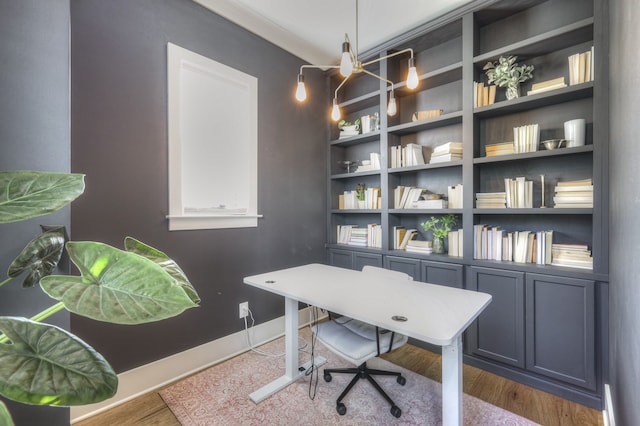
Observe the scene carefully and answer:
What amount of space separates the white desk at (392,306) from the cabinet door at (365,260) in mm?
→ 740

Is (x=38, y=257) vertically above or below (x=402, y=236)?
above

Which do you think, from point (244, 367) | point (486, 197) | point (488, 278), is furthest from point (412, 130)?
point (244, 367)

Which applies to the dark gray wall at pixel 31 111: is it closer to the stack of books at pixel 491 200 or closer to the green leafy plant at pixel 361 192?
the green leafy plant at pixel 361 192

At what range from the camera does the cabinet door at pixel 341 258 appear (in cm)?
302

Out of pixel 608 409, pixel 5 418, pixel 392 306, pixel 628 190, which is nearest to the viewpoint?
pixel 5 418

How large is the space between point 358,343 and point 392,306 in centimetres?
40

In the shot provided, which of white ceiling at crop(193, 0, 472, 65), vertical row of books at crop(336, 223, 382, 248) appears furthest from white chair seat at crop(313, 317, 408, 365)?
white ceiling at crop(193, 0, 472, 65)

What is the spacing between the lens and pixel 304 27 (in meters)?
2.52

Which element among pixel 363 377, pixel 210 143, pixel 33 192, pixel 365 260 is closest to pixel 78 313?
pixel 33 192

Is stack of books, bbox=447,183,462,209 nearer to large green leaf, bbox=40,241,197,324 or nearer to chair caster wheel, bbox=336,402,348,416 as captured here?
chair caster wheel, bbox=336,402,348,416

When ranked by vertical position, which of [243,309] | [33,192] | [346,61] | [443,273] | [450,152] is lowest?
[243,309]

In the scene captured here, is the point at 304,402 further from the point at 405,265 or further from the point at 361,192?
the point at 361,192

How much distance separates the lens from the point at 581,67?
6.04 feet

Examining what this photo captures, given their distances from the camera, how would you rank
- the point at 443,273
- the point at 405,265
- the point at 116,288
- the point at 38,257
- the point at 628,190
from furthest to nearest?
the point at 405,265 → the point at 443,273 → the point at 628,190 → the point at 38,257 → the point at 116,288
